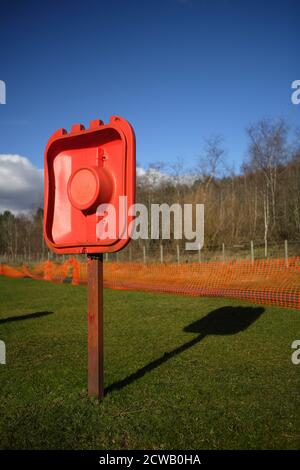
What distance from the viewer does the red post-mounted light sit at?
336cm

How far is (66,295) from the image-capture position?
42.2 feet

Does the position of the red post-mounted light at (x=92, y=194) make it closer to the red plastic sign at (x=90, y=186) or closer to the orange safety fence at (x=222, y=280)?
the red plastic sign at (x=90, y=186)

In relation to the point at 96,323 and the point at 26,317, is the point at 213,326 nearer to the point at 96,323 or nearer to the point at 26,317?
the point at 96,323

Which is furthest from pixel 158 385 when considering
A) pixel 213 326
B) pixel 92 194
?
pixel 213 326

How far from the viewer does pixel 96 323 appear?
356 centimetres

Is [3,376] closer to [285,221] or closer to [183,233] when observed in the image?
[183,233]

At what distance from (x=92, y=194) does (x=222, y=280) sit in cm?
1151

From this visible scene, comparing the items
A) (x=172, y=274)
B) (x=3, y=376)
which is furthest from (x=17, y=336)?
(x=172, y=274)

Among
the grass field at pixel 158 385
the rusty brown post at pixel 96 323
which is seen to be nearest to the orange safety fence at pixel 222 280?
the grass field at pixel 158 385

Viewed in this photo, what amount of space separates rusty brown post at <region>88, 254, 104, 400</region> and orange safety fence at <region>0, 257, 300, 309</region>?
22.3 ft

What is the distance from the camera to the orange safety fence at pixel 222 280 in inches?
416

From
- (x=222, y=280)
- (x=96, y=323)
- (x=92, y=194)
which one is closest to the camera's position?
(x=92, y=194)

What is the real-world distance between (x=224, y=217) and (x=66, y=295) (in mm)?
23924

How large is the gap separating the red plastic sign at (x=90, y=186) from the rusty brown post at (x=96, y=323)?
23cm
